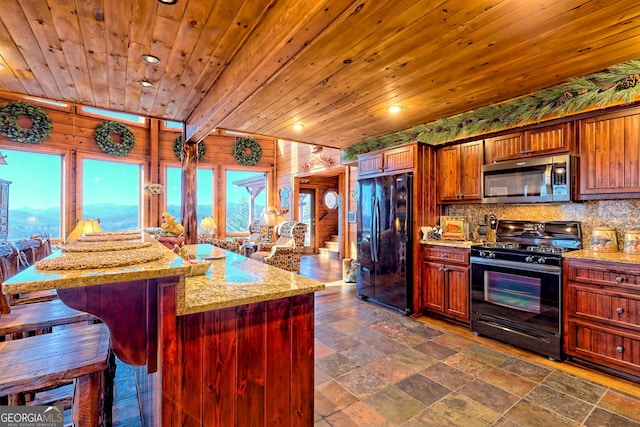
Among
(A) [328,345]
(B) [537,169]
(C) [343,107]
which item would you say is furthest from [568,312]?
(C) [343,107]

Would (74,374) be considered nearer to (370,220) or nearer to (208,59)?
(208,59)

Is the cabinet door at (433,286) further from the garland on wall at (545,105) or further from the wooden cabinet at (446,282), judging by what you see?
the garland on wall at (545,105)

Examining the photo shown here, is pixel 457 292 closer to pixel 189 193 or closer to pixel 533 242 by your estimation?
pixel 533 242

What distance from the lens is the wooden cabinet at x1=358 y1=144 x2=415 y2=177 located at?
3.71 meters

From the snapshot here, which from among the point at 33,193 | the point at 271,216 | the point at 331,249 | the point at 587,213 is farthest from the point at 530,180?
the point at 33,193

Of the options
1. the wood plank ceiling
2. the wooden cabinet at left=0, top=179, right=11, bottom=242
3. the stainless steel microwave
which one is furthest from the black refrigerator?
the wooden cabinet at left=0, top=179, right=11, bottom=242

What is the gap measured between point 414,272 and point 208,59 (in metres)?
3.09

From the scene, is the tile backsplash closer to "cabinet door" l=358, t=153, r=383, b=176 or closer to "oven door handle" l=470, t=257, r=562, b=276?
"oven door handle" l=470, t=257, r=562, b=276

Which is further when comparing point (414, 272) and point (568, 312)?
point (414, 272)

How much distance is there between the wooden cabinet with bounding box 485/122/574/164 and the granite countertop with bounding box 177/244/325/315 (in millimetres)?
2723

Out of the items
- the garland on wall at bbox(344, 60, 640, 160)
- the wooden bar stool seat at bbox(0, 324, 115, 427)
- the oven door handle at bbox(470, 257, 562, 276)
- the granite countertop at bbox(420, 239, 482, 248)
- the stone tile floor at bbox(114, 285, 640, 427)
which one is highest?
the garland on wall at bbox(344, 60, 640, 160)

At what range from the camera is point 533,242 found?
317 centimetres

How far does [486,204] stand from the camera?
11.8ft

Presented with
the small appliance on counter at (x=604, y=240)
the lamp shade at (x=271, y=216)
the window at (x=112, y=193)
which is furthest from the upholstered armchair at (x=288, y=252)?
the small appliance on counter at (x=604, y=240)
